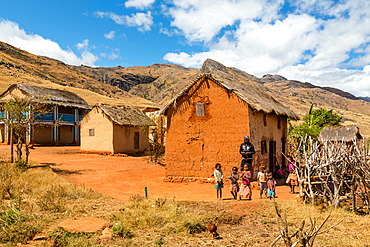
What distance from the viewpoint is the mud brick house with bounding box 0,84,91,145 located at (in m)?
26.9

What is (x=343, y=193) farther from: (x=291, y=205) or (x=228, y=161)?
(x=228, y=161)

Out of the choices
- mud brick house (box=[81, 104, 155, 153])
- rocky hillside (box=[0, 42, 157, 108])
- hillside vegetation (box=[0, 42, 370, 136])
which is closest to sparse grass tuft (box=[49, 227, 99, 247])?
mud brick house (box=[81, 104, 155, 153])

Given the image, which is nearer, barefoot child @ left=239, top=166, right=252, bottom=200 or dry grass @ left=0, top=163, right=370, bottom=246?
dry grass @ left=0, top=163, right=370, bottom=246

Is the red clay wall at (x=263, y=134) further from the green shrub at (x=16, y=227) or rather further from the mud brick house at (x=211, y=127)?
the green shrub at (x=16, y=227)

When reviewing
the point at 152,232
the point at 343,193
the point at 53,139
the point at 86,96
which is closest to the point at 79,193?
the point at 152,232

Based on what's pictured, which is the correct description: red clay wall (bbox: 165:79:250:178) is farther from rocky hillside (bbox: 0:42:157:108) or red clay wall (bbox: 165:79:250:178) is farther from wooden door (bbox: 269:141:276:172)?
rocky hillside (bbox: 0:42:157:108)

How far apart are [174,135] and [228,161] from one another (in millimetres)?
2565

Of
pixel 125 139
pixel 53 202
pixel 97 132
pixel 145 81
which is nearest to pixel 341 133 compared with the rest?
pixel 125 139

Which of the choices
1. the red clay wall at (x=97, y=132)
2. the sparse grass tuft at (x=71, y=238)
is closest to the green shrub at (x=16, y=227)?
the sparse grass tuft at (x=71, y=238)

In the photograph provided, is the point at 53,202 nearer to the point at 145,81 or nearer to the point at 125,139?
→ the point at 125,139

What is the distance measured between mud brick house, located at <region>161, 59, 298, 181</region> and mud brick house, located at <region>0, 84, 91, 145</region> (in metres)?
19.4

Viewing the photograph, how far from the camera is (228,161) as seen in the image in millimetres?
10070

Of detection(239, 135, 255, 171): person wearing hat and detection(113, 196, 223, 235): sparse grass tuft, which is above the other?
detection(239, 135, 255, 171): person wearing hat

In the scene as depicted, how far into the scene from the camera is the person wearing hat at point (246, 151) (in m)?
9.16
